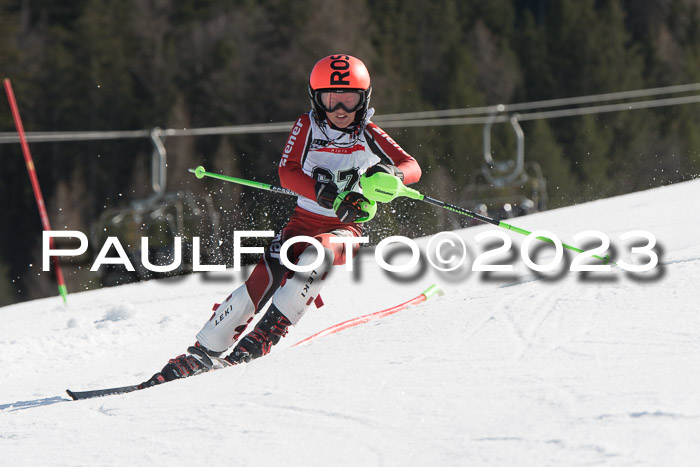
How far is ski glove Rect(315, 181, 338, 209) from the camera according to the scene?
12.4 feet

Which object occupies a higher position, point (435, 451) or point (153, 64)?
point (153, 64)

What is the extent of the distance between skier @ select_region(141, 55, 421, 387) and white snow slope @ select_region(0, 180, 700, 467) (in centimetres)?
28

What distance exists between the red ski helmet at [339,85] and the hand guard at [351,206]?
0.40 m

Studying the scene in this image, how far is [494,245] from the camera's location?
22.1 feet

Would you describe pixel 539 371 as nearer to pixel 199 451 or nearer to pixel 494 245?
pixel 199 451

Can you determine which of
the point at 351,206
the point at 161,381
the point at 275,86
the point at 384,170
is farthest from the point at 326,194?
the point at 275,86

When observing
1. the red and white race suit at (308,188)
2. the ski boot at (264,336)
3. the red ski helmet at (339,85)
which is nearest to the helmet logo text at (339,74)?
the red ski helmet at (339,85)

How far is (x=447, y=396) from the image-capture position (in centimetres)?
262

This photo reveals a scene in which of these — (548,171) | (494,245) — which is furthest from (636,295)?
(548,171)

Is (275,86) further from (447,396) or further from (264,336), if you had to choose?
(447,396)

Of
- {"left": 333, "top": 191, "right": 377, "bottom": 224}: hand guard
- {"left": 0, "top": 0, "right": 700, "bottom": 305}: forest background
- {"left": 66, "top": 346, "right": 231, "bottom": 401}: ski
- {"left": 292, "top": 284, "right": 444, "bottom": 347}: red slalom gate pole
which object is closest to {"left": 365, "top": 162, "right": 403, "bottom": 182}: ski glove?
{"left": 333, "top": 191, "right": 377, "bottom": 224}: hand guard

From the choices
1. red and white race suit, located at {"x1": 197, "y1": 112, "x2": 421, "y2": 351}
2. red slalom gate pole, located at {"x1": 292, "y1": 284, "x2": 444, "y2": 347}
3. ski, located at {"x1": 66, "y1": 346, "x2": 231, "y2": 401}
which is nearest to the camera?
ski, located at {"x1": 66, "y1": 346, "x2": 231, "y2": 401}

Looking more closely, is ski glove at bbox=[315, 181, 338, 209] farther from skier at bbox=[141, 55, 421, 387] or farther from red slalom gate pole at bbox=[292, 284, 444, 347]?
red slalom gate pole at bbox=[292, 284, 444, 347]

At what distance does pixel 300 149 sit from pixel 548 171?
43.2 metres
